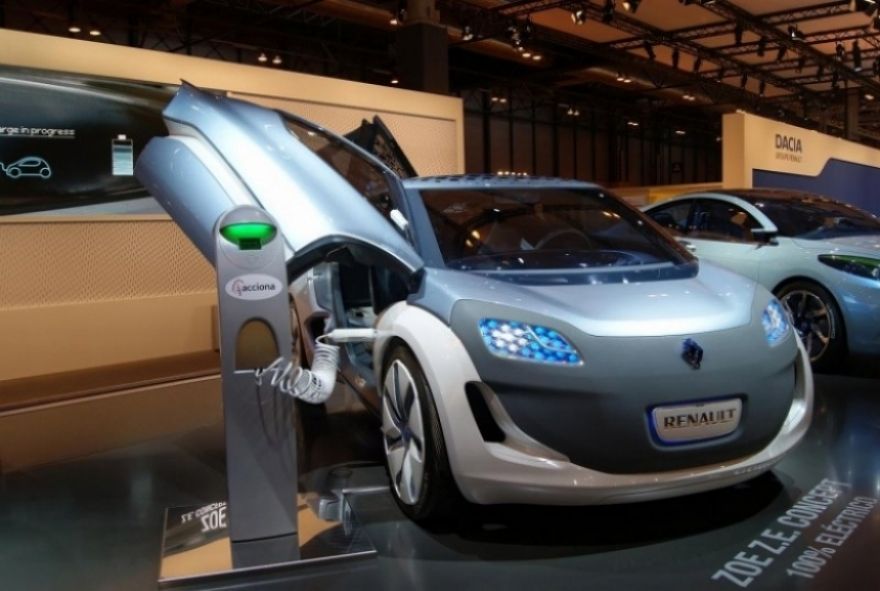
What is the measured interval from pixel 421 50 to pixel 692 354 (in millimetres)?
8990

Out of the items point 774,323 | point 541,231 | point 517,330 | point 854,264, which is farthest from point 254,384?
point 854,264

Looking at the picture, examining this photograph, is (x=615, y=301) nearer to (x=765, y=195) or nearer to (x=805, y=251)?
(x=805, y=251)

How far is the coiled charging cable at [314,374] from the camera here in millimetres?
2578

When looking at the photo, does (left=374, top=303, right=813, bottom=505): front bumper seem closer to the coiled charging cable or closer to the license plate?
the license plate

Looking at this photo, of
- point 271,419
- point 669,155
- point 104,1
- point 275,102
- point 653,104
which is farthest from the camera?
point 669,155

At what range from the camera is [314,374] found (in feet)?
9.11

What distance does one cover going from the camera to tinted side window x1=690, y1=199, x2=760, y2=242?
5.70 m

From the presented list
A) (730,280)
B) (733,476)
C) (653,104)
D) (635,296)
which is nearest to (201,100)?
(635,296)

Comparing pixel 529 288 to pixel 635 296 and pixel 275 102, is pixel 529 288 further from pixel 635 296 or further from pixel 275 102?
pixel 275 102

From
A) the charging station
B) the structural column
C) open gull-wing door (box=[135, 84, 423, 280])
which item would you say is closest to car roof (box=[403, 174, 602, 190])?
open gull-wing door (box=[135, 84, 423, 280])

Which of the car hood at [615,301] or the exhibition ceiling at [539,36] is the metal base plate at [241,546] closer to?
the car hood at [615,301]

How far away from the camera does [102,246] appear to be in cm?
624

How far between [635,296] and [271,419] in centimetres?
134

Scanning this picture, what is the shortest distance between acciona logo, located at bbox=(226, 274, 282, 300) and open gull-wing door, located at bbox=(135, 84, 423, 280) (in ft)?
2.04
